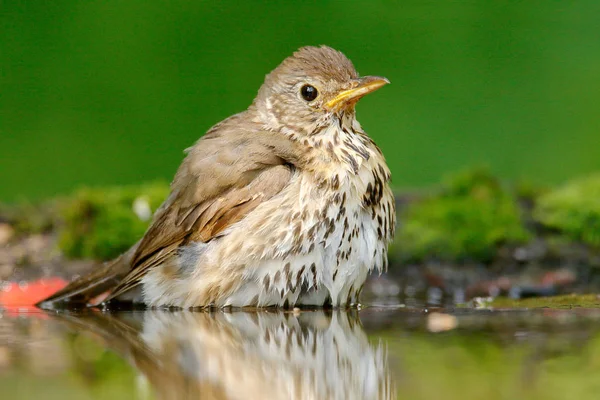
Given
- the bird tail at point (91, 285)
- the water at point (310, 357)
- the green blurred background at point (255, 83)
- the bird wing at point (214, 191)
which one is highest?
the green blurred background at point (255, 83)

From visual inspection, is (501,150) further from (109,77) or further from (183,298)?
(183,298)

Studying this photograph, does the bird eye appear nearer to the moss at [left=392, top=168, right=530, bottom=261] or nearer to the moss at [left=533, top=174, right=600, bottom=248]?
the moss at [left=392, top=168, right=530, bottom=261]

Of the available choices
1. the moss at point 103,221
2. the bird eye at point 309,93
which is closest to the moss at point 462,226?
the bird eye at point 309,93

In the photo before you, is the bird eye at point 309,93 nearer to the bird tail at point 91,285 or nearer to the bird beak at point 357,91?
the bird beak at point 357,91

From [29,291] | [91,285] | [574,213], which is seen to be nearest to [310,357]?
→ [91,285]

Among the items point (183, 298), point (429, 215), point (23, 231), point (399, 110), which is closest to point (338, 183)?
point (183, 298)

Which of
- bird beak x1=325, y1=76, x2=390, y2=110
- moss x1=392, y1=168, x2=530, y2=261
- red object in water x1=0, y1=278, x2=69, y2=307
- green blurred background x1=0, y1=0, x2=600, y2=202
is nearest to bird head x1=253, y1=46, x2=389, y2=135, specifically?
bird beak x1=325, y1=76, x2=390, y2=110
